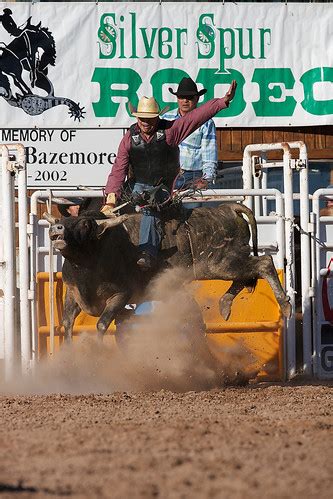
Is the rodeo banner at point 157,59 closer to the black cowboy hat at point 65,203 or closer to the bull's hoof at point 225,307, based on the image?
the black cowboy hat at point 65,203

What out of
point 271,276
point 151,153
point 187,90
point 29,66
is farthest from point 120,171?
point 29,66

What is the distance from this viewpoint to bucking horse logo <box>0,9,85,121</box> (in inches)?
456

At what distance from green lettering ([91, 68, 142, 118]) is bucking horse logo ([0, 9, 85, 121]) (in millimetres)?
213

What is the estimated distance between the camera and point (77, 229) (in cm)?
847

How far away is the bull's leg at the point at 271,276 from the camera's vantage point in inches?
354

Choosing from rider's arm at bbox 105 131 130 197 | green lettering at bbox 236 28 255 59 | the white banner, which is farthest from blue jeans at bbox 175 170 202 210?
green lettering at bbox 236 28 255 59

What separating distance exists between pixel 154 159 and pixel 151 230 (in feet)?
1.87

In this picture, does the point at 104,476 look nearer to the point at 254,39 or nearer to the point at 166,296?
the point at 166,296

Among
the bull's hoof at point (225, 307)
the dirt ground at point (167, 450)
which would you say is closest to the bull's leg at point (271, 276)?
the bull's hoof at point (225, 307)

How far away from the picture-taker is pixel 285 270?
32.3 ft

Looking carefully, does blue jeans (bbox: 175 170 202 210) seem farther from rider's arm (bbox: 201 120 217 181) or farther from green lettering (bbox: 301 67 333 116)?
green lettering (bbox: 301 67 333 116)

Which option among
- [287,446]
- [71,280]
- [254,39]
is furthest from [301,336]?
[287,446]

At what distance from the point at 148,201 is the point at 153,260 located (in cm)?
46

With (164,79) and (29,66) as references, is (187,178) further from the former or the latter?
(29,66)
